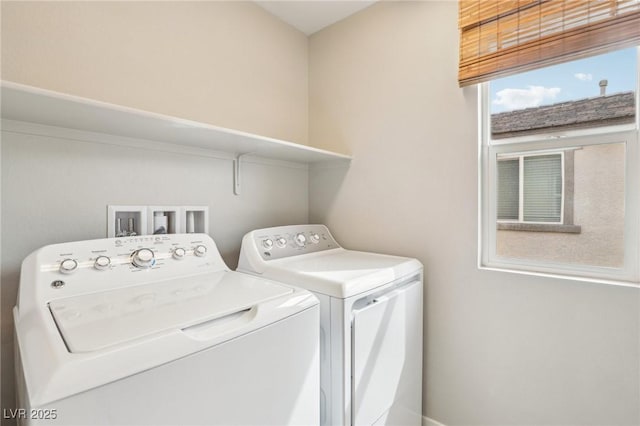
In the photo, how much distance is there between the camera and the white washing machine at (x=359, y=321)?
113 centimetres

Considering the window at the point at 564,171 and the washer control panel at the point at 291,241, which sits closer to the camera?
the window at the point at 564,171

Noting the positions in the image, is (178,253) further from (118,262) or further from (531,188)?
(531,188)

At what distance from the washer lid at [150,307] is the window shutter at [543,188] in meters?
1.22

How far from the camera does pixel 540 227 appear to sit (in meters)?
1.40

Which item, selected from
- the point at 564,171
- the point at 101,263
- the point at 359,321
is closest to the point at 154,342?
the point at 101,263

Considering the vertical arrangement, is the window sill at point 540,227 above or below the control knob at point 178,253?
above

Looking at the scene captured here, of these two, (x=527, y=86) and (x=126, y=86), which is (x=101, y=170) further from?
(x=527, y=86)

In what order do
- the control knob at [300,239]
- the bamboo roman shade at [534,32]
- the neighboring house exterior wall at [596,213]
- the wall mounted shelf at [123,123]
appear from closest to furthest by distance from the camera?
the wall mounted shelf at [123,123] < the bamboo roman shade at [534,32] < the neighboring house exterior wall at [596,213] < the control knob at [300,239]

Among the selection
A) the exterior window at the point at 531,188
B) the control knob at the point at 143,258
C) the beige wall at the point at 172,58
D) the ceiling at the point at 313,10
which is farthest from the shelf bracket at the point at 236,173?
the exterior window at the point at 531,188

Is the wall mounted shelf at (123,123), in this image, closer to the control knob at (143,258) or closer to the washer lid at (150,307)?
the control knob at (143,258)

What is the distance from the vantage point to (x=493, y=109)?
59.7 inches

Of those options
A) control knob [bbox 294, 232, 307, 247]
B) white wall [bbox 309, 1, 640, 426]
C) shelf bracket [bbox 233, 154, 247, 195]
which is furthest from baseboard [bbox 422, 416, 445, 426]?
shelf bracket [bbox 233, 154, 247, 195]

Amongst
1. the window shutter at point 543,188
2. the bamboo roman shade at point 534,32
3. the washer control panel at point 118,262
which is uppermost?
the bamboo roman shade at point 534,32

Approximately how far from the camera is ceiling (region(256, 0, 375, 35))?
6.18 feet
